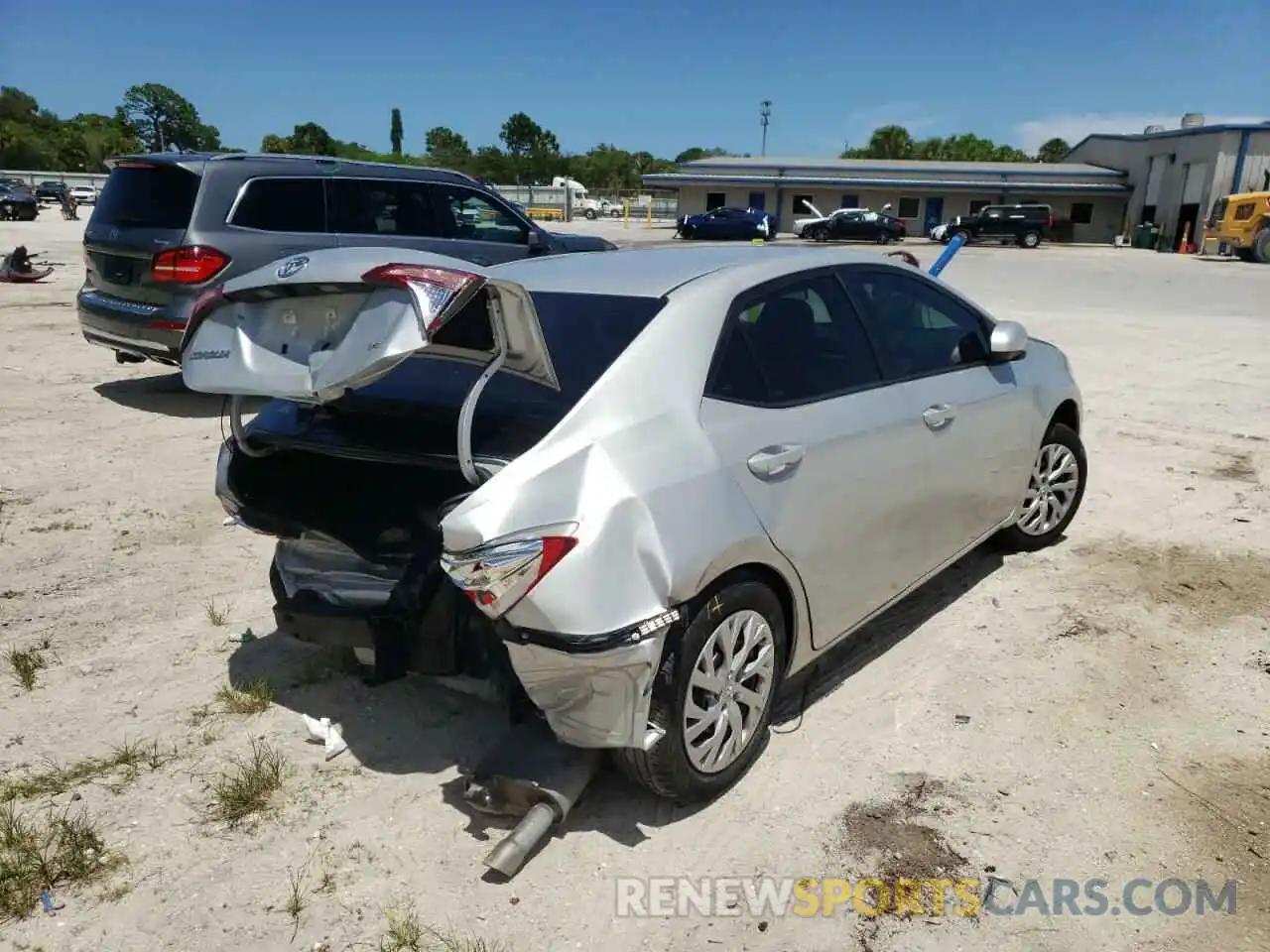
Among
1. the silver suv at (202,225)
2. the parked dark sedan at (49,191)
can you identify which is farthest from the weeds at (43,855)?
the parked dark sedan at (49,191)

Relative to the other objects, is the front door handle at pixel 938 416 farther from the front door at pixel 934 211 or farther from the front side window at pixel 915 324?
the front door at pixel 934 211

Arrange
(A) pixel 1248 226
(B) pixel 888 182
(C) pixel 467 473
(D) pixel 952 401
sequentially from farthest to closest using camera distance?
(B) pixel 888 182
(A) pixel 1248 226
(D) pixel 952 401
(C) pixel 467 473

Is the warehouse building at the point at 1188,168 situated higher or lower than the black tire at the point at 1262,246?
higher

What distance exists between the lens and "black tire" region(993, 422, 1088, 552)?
5012 millimetres

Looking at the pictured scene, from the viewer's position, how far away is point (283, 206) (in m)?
7.80

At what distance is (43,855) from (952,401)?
362 cm

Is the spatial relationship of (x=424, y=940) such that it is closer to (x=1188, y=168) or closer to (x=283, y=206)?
(x=283, y=206)

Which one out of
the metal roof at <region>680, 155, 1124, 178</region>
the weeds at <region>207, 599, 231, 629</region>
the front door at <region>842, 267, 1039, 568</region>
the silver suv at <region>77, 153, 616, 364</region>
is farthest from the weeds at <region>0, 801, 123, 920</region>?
the metal roof at <region>680, 155, 1124, 178</region>

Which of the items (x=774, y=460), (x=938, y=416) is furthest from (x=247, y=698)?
(x=938, y=416)

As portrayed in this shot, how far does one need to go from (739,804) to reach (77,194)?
69.9 m

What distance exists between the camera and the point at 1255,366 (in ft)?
35.4

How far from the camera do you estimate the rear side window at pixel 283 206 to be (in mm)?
7598

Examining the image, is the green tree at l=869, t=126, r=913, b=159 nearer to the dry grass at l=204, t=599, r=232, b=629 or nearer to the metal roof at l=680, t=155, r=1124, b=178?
the metal roof at l=680, t=155, r=1124, b=178

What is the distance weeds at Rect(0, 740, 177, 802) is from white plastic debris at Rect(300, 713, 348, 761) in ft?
1.53
